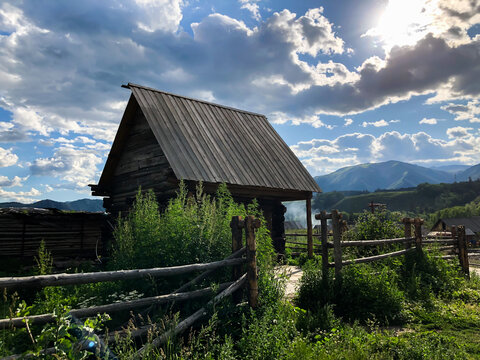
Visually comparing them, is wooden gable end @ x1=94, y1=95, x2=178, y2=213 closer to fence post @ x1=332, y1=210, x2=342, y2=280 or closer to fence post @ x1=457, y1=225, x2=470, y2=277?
fence post @ x1=332, y1=210, x2=342, y2=280

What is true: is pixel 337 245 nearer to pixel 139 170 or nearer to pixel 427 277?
pixel 427 277

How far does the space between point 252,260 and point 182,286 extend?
112cm

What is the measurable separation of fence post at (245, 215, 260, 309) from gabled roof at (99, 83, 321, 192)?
4.93 m

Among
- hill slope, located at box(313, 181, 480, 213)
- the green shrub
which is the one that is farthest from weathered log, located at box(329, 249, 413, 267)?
hill slope, located at box(313, 181, 480, 213)

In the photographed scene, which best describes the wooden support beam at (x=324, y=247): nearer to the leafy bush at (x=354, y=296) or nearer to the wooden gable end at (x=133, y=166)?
the leafy bush at (x=354, y=296)

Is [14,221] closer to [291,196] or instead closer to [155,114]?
[155,114]

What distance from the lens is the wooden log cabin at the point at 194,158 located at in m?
11.2

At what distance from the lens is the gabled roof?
11141mm

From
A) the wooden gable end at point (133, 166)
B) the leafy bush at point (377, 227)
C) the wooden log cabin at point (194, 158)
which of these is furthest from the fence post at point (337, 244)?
the wooden gable end at point (133, 166)

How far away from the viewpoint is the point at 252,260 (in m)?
5.25

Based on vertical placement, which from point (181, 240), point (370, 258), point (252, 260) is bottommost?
point (370, 258)

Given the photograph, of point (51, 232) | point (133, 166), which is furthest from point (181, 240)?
point (133, 166)

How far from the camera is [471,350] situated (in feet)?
Answer: 16.0

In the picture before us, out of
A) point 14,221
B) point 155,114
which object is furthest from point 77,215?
point 155,114
